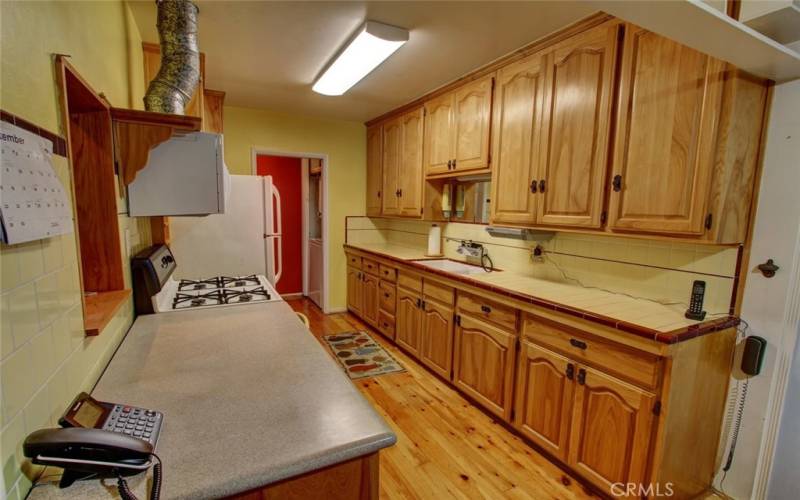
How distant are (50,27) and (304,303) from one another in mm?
4297

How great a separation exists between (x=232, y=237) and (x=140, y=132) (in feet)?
4.95

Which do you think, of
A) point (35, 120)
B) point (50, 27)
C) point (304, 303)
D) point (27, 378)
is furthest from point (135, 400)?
point (304, 303)

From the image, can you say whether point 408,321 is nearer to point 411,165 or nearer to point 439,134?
point 411,165

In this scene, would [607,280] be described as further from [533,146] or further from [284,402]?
[284,402]

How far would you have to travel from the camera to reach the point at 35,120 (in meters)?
0.74

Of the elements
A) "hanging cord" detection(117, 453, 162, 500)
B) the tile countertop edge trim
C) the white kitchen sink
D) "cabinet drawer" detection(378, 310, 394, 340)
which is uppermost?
the white kitchen sink

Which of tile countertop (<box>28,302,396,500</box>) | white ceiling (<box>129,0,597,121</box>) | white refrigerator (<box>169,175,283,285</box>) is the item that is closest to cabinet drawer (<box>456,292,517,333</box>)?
tile countertop (<box>28,302,396,500</box>)

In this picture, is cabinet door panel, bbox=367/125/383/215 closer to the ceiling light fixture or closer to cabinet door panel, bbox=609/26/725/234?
the ceiling light fixture

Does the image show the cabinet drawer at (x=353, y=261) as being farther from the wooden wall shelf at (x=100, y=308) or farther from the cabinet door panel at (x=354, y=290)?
the wooden wall shelf at (x=100, y=308)

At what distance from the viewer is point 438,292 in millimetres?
2717

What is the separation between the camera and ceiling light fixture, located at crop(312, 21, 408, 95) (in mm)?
2007

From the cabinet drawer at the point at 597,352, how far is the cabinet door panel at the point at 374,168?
2.60m

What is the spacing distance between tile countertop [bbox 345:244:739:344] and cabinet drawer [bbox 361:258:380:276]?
1417 mm

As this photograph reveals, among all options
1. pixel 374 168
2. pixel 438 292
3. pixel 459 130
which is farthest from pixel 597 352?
pixel 374 168
